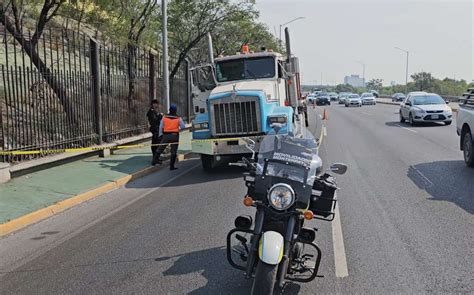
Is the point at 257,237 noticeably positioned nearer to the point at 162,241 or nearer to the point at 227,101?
the point at 162,241

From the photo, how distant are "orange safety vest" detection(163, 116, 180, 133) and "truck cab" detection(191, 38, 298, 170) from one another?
621 mm

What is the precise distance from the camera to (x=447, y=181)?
9602 mm

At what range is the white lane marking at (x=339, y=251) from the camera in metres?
5.02

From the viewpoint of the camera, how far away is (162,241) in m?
6.18

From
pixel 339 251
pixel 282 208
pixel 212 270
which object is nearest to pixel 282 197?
pixel 282 208

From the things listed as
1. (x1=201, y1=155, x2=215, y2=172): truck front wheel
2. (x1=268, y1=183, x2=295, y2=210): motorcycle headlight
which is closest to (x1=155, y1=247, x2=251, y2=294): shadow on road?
(x1=268, y1=183, x2=295, y2=210): motorcycle headlight

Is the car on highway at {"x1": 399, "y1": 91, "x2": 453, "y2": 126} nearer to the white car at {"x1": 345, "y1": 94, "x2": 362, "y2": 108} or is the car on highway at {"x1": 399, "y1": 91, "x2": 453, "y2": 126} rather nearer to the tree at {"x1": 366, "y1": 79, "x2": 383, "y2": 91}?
the white car at {"x1": 345, "y1": 94, "x2": 362, "y2": 108}

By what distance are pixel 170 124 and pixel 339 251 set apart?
25.0ft

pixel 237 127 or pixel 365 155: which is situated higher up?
pixel 237 127

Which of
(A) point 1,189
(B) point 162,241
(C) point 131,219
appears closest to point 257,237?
(B) point 162,241

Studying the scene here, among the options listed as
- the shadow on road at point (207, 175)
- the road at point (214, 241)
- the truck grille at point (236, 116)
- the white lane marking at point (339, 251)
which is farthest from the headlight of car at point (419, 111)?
the white lane marking at point (339, 251)

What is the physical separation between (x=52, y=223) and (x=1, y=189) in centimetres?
223

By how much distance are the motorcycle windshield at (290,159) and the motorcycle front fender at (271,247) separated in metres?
0.56

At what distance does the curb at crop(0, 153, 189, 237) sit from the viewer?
6.96 m
